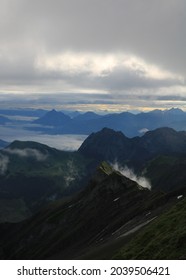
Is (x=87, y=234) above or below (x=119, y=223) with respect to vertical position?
below

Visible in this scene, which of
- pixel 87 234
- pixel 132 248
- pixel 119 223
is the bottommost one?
pixel 87 234

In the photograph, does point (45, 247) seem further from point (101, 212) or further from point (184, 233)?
point (184, 233)

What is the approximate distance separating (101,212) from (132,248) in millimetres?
130923

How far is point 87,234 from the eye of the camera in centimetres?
16712

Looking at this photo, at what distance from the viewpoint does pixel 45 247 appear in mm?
189250
